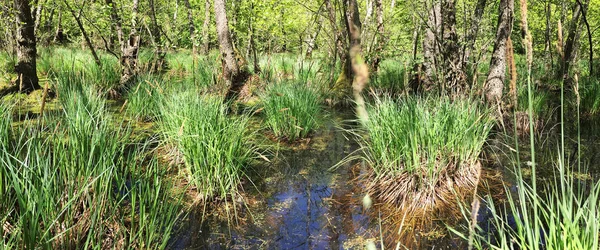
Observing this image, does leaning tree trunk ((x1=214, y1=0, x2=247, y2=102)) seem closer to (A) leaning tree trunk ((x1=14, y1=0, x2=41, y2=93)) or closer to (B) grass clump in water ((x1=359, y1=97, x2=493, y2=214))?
(A) leaning tree trunk ((x1=14, y1=0, x2=41, y2=93))

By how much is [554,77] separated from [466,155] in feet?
26.9

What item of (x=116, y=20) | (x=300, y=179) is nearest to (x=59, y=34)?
(x=116, y=20)

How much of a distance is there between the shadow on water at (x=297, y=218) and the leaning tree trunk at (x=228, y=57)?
3799mm

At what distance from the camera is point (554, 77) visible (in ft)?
32.9

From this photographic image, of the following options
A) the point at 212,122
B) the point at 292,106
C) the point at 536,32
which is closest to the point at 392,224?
the point at 212,122

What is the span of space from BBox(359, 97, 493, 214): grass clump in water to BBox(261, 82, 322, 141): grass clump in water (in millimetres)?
1821

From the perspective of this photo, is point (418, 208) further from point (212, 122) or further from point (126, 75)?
point (126, 75)

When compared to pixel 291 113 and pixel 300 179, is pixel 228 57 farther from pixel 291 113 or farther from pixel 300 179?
pixel 300 179

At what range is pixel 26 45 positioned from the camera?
22.5 ft

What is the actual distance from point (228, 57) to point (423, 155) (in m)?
5.65

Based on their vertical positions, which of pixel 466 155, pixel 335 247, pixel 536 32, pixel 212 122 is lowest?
pixel 335 247

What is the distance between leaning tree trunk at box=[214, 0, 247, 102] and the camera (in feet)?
25.6

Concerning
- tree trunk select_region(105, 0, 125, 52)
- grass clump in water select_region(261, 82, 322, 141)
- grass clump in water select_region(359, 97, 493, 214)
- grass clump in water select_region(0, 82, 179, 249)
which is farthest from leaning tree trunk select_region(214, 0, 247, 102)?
grass clump in water select_region(0, 82, 179, 249)

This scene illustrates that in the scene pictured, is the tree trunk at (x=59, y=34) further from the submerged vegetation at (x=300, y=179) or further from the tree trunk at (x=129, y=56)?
the submerged vegetation at (x=300, y=179)
